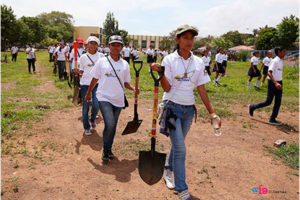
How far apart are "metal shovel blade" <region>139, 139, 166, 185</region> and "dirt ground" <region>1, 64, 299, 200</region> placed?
1.11 ft

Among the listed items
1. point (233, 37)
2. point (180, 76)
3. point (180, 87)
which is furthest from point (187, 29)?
point (233, 37)

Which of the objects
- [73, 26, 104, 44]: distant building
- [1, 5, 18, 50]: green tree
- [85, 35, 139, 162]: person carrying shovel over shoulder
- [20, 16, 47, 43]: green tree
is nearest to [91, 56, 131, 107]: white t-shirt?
[85, 35, 139, 162]: person carrying shovel over shoulder

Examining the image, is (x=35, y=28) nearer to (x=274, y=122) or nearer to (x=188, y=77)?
(x=274, y=122)

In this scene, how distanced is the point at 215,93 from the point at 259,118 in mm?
3310

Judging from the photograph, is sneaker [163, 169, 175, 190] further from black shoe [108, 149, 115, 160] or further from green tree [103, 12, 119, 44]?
green tree [103, 12, 119, 44]

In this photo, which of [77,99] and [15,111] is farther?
[15,111]

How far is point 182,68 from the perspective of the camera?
2.87m

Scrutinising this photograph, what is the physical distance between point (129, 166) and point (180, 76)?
2.03 metres

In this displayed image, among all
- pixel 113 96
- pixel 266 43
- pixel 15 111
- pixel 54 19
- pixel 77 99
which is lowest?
pixel 15 111

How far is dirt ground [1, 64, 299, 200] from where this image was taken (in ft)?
10.8

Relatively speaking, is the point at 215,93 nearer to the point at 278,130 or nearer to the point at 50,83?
the point at 278,130

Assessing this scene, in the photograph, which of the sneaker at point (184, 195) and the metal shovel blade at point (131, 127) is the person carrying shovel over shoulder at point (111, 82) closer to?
the metal shovel blade at point (131, 127)

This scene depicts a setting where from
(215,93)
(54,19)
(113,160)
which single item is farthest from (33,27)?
(113,160)

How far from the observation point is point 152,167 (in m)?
3.09
